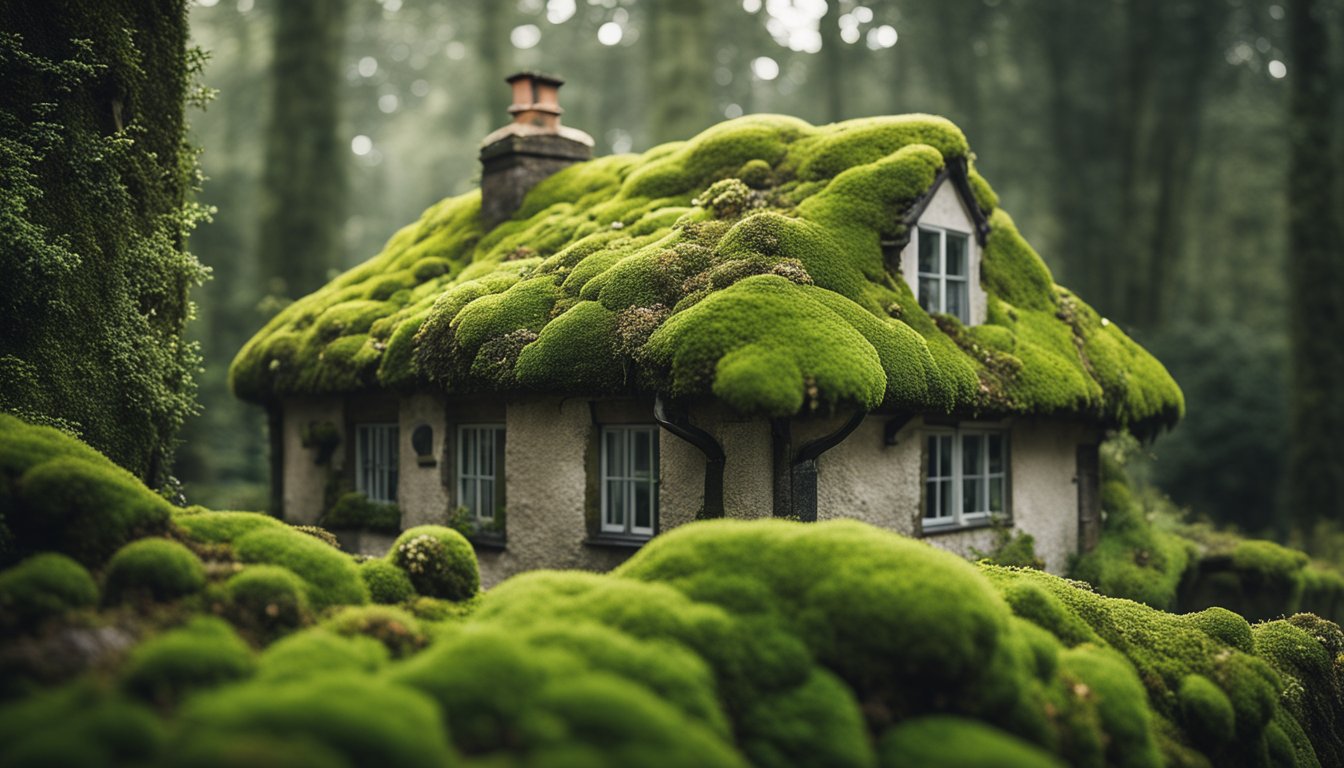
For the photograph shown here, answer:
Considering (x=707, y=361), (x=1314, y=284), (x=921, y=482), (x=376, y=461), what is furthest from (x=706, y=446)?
(x=1314, y=284)

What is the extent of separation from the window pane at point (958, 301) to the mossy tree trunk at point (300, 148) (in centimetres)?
1516

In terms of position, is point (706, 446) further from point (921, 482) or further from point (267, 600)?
point (267, 600)

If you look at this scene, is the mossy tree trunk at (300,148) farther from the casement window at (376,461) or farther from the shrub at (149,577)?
the shrub at (149,577)

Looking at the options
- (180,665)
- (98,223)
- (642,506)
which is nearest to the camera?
(180,665)

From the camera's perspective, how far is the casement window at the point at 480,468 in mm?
13289

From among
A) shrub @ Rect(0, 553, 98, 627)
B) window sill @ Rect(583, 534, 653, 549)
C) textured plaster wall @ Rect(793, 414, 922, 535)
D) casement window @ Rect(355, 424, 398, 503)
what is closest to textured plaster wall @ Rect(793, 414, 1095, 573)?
textured plaster wall @ Rect(793, 414, 922, 535)

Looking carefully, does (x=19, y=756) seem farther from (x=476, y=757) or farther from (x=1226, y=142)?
(x=1226, y=142)

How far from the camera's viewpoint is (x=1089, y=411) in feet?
46.1

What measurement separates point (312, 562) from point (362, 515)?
7.60 metres

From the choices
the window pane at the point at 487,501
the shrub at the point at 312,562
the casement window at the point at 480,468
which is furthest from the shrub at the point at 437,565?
the window pane at the point at 487,501

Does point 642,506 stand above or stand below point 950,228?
below

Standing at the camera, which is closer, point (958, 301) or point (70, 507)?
point (70, 507)

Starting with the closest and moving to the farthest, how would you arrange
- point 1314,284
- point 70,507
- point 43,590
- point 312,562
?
point 43,590 → point 70,507 → point 312,562 → point 1314,284

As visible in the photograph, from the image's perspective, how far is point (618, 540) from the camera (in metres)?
11.6
